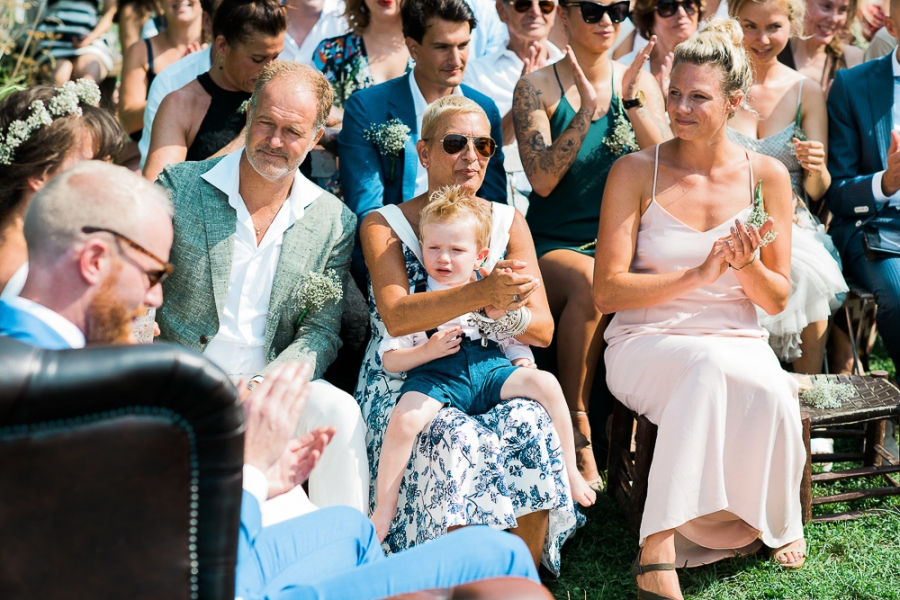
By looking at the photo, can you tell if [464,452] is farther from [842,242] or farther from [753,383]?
A: [842,242]

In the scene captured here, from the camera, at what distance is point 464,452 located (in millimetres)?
3371

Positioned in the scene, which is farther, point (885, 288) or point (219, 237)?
point (885, 288)

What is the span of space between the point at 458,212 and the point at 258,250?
88 centimetres

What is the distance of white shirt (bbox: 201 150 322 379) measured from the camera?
377cm

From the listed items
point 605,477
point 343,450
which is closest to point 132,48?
point 343,450

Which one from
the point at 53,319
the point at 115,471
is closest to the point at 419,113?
the point at 53,319

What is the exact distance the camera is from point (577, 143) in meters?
4.52

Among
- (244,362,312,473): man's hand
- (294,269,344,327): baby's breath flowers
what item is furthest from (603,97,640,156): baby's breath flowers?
(244,362,312,473): man's hand

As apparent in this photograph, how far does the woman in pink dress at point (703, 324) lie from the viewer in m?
3.53

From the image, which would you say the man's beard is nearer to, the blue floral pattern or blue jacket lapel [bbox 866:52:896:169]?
the blue floral pattern

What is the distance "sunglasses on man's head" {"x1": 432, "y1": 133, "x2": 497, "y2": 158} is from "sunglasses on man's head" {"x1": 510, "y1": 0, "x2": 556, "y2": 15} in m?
1.77

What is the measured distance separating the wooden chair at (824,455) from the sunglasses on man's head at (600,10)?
1.95 m

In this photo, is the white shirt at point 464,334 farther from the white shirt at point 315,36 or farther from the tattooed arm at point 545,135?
the white shirt at point 315,36

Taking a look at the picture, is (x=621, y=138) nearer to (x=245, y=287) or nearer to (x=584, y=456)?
(x=584, y=456)
